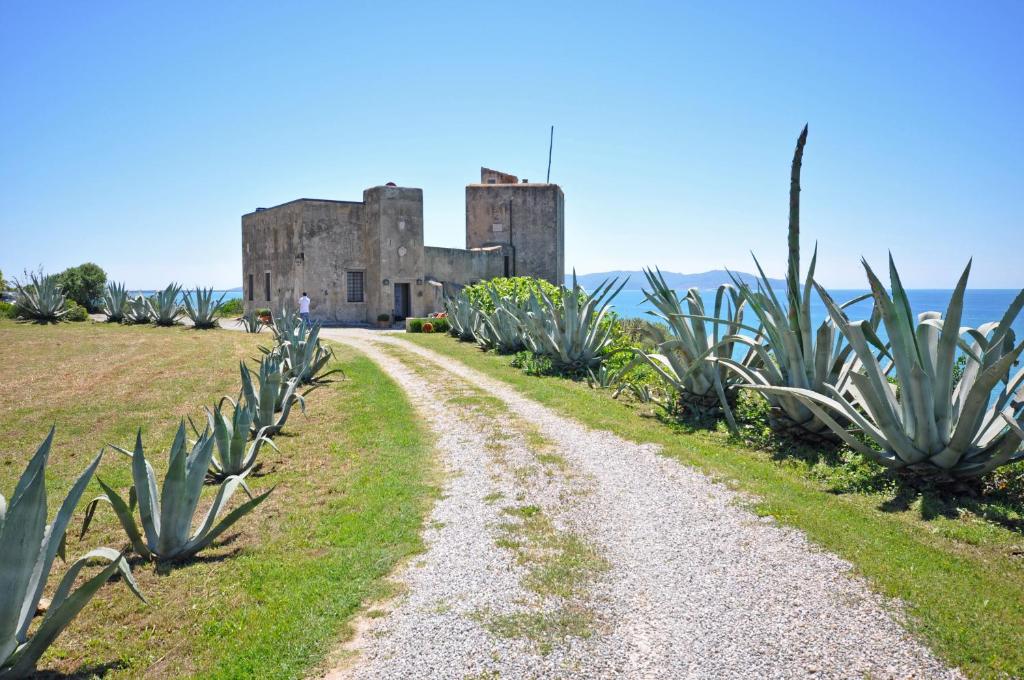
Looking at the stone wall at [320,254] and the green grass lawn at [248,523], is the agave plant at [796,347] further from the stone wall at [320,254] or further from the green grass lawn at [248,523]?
the stone wall at [320,254]

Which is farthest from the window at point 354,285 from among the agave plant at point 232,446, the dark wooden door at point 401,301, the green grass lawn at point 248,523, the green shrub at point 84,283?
the agave plant at point 232,446

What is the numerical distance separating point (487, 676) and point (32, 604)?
7.13 feet

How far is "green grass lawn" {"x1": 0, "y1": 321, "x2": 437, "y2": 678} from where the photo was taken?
3516 mm

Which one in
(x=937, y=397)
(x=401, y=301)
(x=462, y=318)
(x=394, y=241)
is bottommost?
(x=937, y=397)

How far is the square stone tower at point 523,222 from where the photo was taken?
34.6 m

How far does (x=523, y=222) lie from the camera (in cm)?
3462

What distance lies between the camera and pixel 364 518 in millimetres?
5348

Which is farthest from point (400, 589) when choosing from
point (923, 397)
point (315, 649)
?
point (923, 397)

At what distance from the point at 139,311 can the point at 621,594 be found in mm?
23179

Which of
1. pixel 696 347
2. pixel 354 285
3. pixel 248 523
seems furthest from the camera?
pixel 354 285

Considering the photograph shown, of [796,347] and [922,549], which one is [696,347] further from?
[922,549]

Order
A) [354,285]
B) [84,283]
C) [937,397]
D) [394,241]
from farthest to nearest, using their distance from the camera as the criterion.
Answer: [84,283], [354,285], [394,241], [937,397]

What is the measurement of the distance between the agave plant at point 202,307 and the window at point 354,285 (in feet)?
22.8

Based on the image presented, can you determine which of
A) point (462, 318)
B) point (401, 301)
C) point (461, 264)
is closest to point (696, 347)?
point (462, 318)
